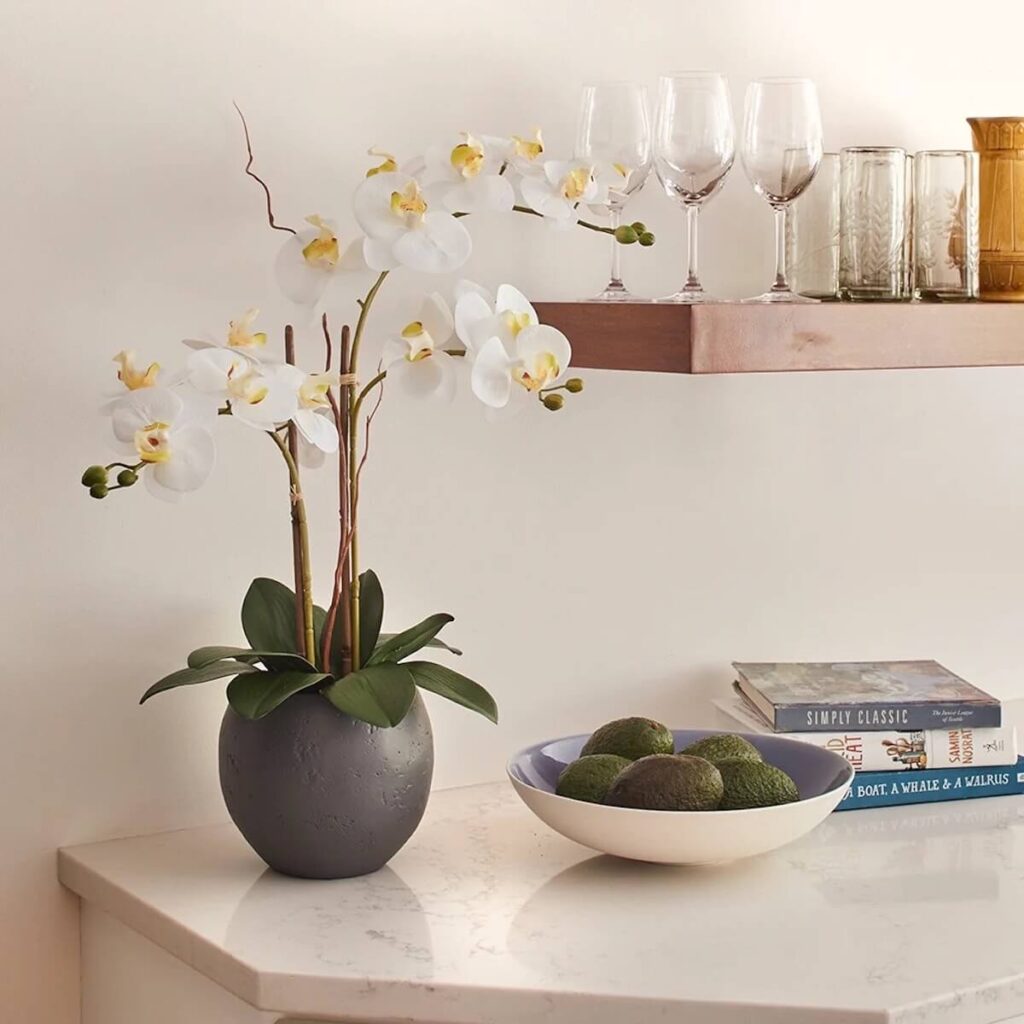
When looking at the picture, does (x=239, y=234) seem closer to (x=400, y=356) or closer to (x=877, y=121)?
(x=400, y=356)

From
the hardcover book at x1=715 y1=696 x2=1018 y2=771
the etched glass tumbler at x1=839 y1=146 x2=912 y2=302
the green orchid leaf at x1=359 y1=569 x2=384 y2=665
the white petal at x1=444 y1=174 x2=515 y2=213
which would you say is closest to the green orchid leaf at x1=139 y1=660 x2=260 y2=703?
the green orchid leaf at x1=359 y1=569 x2=384 y2=665

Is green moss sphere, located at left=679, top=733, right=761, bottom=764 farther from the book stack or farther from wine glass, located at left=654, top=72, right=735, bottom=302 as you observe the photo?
wine glass, located at left=654, top=72, right=735, bottom=302

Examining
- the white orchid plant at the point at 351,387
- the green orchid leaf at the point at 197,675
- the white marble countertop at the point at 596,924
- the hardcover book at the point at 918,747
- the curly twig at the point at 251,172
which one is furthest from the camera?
the hardcover book at the point at 918,747

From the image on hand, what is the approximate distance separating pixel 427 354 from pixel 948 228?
61 cm

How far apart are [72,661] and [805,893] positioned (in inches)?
25.8

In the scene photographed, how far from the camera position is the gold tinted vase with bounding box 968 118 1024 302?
1622mm

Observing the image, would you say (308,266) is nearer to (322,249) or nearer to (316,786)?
(322,249)

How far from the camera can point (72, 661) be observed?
4.59 ft

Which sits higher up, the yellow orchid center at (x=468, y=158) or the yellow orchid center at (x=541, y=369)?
the yellow orchid center at (x=468, y=158)

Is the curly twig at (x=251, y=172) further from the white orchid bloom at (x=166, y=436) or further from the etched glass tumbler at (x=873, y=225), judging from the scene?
the etched glass tumbler at (x=873, y=225)

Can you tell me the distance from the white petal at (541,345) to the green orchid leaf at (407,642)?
24 centimetres

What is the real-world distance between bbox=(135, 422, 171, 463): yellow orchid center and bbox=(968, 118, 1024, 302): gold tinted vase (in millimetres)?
874

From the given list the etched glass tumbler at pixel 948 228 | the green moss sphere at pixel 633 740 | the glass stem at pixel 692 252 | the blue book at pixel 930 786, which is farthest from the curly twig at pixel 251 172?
the blue book at pixel 930 786

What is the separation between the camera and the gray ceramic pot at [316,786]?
1.28 meters
